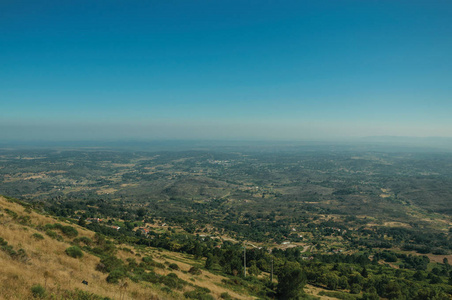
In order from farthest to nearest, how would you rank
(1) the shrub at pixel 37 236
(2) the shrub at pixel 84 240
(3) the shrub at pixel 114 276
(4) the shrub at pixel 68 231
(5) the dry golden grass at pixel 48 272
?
(4) the shrub at pixel 68 231 < (2) the shrub at pixel 84 240 < (1) the shrub at pixel 37 236 < (3) the shrub at pixel 114 276 < (5) the dry golden grass at pixel 48 272

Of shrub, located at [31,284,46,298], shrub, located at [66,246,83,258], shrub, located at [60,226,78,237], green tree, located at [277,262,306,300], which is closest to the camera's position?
shrub, located at [31,284,46,298]

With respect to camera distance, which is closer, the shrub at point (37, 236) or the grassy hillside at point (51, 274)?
the grassy hillside at point (51, 274)

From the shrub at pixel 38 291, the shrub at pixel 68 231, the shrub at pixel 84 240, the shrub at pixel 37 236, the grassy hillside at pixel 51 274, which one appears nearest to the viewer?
the shrub at pixel 38 291

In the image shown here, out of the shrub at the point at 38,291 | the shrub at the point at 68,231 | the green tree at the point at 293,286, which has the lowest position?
the green tree at the point at 293,286

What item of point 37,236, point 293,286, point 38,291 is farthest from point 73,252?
point 293,286

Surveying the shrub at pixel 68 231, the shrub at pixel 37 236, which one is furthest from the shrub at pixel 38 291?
the shrub at pixel 68 231

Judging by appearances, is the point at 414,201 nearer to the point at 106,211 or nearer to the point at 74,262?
the point at 106,211

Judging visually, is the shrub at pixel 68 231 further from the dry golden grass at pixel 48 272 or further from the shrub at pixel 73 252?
the shrub at pixel 73 252

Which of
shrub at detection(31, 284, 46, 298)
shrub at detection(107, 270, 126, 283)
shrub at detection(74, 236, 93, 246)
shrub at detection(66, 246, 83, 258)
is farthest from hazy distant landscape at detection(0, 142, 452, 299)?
shrub at detection(31, 284, 46, 298)

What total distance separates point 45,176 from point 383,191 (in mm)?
272491

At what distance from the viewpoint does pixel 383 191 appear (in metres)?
168

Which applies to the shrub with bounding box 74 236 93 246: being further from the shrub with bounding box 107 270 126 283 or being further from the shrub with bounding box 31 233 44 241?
the shrub with bounding box 107 270 126 283

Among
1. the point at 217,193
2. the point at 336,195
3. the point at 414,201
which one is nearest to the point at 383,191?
the point at 414,201

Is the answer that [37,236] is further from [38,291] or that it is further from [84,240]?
[38,291]
